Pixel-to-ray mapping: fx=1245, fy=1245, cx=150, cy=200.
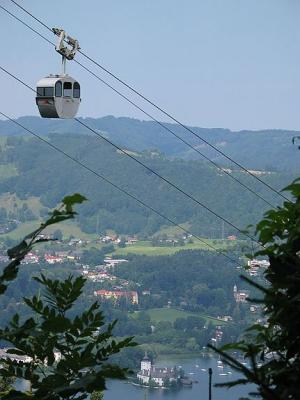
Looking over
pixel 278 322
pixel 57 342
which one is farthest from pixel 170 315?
pixel 278 322

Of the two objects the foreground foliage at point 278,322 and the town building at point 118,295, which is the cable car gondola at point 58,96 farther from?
the town building at point 118,295

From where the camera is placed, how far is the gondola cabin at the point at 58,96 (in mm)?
15961

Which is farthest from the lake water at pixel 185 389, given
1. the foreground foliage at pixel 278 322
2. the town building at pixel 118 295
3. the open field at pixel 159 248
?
the foreground foliage at pixel 278 322

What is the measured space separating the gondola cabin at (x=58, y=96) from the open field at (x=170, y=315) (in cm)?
11889

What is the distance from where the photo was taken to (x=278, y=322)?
7.68 ft

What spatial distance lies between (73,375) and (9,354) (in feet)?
0.97

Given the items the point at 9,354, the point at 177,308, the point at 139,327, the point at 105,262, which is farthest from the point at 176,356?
the point at 9,354

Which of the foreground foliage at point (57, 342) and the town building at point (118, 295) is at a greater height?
the foreground foliage at point (57, 342)

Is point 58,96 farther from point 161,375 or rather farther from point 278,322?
point 161,375

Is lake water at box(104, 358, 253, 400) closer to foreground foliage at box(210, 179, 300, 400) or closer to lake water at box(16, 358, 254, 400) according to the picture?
lake water at box(16, 358, 254, 400)

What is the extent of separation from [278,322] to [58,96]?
546 inches

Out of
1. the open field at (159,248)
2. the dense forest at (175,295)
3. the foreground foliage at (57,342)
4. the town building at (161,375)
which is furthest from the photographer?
the open field at (159,248)

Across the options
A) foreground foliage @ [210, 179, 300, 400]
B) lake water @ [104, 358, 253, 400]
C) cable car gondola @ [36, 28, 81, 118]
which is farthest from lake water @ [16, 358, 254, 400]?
foreground foliage @ [210, 179, 300, 400]

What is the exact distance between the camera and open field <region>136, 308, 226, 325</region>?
462 feet
